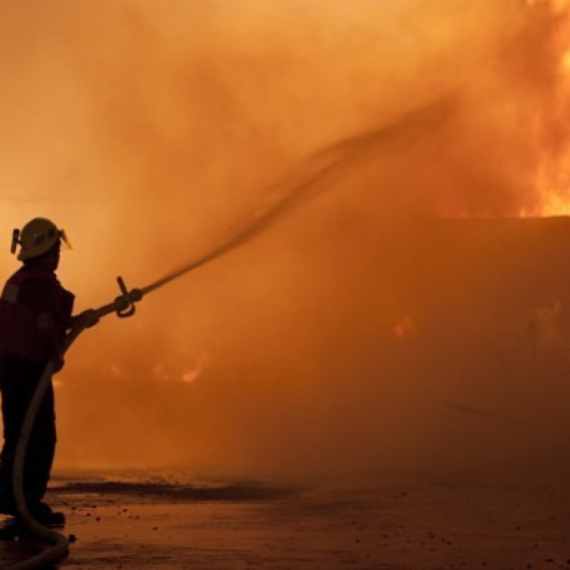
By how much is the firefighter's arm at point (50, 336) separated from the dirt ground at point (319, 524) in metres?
1.20

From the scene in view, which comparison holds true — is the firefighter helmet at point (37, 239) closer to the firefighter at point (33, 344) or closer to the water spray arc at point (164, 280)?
the firefighter at point (33, 344)

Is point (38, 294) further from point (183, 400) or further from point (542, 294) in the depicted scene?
point (542, 294)

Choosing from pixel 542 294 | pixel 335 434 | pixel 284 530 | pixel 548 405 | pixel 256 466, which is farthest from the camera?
pixel 542 294

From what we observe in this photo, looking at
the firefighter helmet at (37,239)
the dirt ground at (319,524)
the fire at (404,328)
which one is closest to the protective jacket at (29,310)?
the firefighter helmet at (37,239)

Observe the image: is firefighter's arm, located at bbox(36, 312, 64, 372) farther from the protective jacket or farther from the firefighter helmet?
the firefighter helmet

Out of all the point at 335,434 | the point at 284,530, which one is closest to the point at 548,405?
the point at 335,434

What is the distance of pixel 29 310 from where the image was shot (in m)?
12.4

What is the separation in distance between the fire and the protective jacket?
20852mm

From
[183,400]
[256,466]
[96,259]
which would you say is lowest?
[256,466]

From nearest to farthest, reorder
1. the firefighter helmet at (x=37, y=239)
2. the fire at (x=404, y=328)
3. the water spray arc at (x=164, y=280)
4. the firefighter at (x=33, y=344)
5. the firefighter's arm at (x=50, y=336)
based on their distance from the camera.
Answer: the water spray arc at (x=164, y=280) < the firefighter's arm at (x=50, y=336) < the firefighter at (x=33, y=344) < the firefighter helmet at (x=37, y=239) < the fire at (x=404, y=328)

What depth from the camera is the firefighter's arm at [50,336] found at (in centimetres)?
1228

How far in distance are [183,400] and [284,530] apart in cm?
1838

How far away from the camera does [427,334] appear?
3325 centimetres

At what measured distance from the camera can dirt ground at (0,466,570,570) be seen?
10.2m
